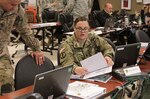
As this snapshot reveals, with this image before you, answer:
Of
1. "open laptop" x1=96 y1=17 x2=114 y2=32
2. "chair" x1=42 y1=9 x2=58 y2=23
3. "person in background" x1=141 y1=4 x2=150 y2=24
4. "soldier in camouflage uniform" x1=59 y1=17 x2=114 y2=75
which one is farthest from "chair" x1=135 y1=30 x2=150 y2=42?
"chair" x1=42 y1=9 x2=58 y2=23

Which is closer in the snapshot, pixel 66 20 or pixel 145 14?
pixel 66 20

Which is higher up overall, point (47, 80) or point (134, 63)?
point (47, 80)

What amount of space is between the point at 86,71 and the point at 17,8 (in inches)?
32.1

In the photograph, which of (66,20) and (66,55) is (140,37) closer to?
(66,55)

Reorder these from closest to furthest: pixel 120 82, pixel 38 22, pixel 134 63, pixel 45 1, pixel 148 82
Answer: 1. pixel 148 82
2. pixel 120 82
3. pixel 134 63
4. pixel 38 22
5. pixel 45 1

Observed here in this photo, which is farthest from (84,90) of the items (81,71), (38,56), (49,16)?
(49,16)

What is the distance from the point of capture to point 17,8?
8.10 feet

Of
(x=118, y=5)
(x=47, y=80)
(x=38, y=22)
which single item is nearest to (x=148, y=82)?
(x=47, y=80)

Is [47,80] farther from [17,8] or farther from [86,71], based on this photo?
[17,8]

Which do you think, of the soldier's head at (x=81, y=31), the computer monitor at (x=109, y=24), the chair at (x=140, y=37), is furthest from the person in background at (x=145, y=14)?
the soldier's head at (x=81, y=31)

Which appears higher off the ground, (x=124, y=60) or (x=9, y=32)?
(x=9, y=32)

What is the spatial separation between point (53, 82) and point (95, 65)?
0.68 m

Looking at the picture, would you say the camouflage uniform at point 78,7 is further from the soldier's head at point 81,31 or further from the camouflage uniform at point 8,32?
the camouflage uniform at point 8,32

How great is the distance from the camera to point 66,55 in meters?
2.69
